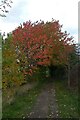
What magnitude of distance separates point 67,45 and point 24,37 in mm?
8745

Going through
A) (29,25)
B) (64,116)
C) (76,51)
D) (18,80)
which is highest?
(29,25)

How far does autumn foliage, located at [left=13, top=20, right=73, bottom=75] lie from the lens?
43.4 metres

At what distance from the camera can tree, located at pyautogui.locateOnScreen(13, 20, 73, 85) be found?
43.3m

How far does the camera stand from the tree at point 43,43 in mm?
43344

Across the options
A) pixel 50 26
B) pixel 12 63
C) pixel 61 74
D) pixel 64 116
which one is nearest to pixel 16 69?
pixel 12 63

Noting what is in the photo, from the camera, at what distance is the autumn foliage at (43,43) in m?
43.4

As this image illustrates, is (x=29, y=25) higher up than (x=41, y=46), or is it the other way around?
(x=29, y=25)

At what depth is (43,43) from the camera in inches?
1861

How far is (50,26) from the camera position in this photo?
53.1 metres

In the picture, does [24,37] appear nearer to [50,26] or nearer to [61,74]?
[50,26]

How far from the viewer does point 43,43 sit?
47281mm

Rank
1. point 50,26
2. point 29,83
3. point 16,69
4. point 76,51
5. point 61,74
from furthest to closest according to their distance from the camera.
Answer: point 61,74 < point 50,26 < point 76,51 < point 29,83 < point 16,69

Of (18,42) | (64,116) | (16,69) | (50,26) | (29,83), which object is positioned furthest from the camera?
(50,26)

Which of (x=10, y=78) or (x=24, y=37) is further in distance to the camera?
(x=24, y=37)
